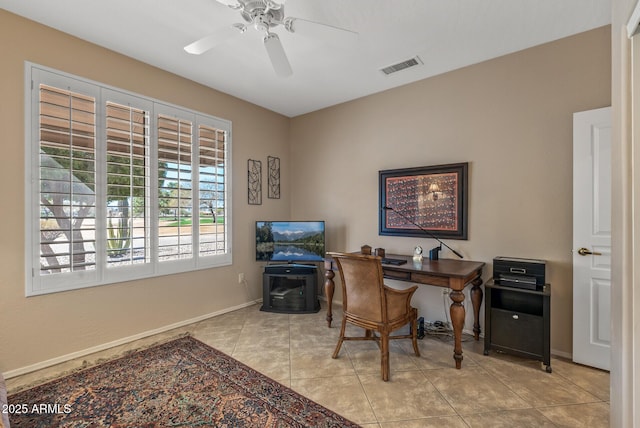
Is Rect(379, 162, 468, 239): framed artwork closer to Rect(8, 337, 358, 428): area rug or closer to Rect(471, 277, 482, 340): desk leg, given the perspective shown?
Rect(471, 277, 482, 340): desk leg

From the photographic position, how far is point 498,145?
2908mm

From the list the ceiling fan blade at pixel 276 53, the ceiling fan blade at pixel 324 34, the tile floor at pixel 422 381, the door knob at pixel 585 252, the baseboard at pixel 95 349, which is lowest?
the tile floor at pixel 422 381

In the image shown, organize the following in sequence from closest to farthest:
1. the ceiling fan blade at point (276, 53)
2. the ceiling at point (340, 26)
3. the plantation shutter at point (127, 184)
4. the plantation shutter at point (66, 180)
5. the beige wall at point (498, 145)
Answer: the ceiling fan blade at point (276, 53) < the ceiling at point (340, 26) < the plantation shutter at point (66, 180) < the beige wall at point (498, 145) < the plantation shutter at point (127, 184)

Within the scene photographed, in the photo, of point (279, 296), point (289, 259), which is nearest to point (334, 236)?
point (289, 259)

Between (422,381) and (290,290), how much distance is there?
6.57ft

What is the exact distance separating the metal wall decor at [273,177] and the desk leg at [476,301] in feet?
9.54

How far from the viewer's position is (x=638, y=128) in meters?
1.15

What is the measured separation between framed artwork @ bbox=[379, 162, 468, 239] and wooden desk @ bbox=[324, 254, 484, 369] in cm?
38

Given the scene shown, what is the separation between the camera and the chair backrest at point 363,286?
229cm

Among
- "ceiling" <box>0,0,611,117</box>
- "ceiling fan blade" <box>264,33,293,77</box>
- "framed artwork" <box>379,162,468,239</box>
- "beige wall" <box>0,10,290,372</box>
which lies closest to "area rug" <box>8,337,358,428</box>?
"beige wall" <box>0,10,290,372</box>

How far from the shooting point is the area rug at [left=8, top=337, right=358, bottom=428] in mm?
1794

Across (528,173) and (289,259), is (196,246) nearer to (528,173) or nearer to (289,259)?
(289,259)

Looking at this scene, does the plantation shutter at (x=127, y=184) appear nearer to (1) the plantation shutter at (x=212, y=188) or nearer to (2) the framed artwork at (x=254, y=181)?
(1) the plantation shutter at (x=212, y=188)

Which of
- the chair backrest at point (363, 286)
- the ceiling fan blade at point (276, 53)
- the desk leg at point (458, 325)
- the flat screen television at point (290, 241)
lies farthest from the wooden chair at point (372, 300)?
the ceiling fan blade at point (276, 53)
